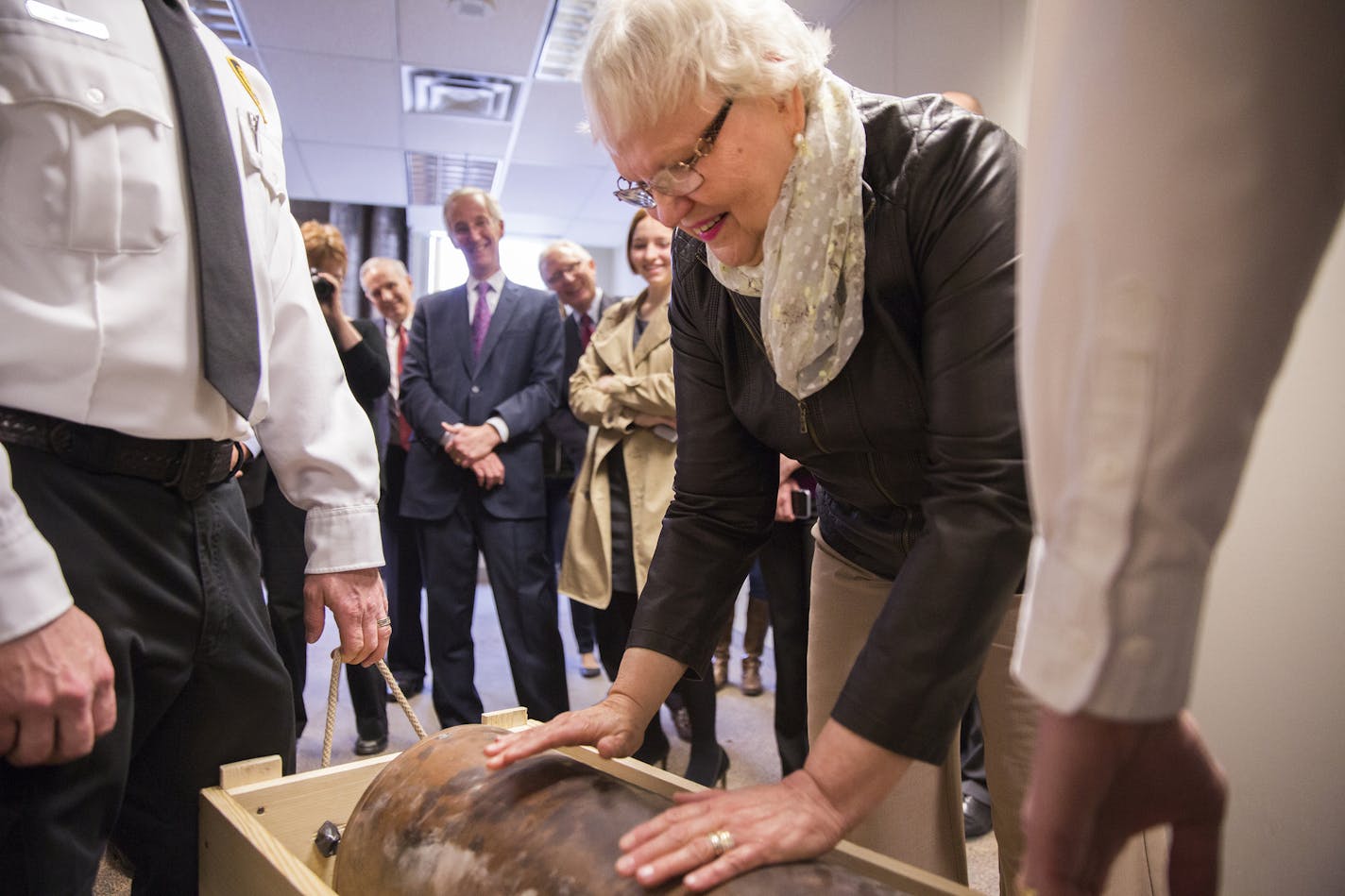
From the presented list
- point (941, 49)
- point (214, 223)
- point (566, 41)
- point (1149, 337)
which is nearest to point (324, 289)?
point (214, 223)

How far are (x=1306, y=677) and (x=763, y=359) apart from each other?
617 mm

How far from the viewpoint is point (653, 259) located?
9.05 feet

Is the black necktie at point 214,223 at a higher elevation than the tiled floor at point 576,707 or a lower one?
higher

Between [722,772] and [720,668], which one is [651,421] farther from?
[720,668]

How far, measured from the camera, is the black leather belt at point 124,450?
33.2 inches

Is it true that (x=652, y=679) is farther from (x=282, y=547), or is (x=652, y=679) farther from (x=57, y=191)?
(x=282, y=547)

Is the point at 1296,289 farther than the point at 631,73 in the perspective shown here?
No

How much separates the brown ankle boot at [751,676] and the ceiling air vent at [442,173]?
400 centimetres

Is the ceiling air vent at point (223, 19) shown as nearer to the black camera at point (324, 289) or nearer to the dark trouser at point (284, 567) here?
the black camera at point (324, 289)

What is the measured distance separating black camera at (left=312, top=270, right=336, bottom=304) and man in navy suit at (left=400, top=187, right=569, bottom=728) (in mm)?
437

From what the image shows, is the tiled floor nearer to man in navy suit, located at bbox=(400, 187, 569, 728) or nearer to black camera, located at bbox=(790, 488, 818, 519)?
man in navy suit, located at bbox=(400, 187, 569, 728)

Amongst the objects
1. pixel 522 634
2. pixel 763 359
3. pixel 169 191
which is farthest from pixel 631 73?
pixel 522 634

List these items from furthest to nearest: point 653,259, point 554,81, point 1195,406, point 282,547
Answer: point 554,81
point 653,259
point 282,547
point 1195,406

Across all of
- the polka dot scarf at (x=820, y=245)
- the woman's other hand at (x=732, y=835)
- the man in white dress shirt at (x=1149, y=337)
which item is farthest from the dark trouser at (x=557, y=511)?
the man in white dress shirt at (x=1149, y=337)
